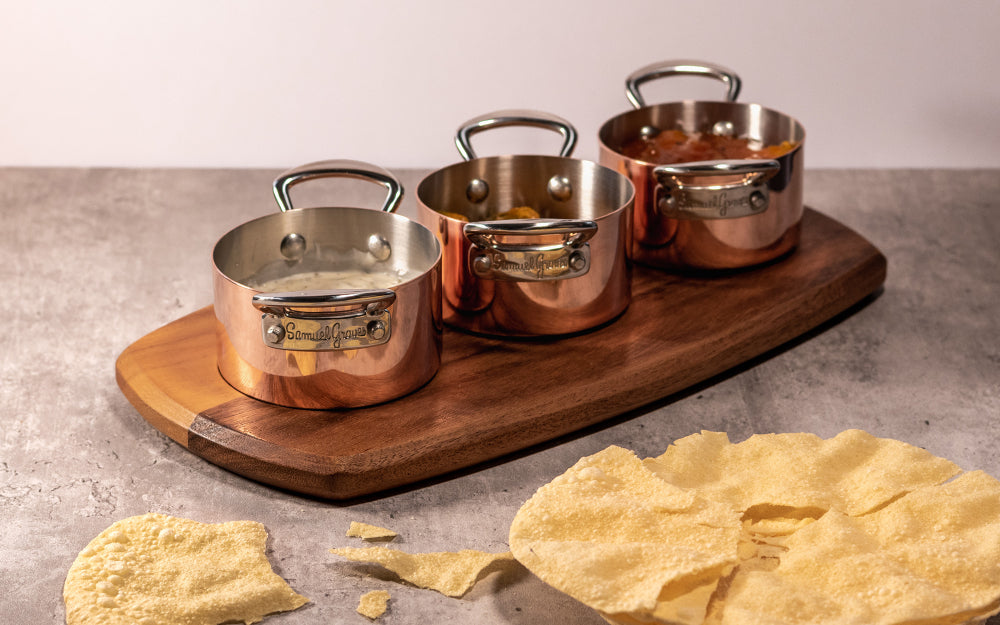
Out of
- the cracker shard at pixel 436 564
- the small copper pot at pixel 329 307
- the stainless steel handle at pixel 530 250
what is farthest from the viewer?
the stainless steel handle at pixel 530 250

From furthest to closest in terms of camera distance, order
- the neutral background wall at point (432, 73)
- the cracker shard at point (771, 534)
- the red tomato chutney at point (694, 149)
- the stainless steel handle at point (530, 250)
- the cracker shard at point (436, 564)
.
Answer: the neutral background wall at point (432, 73)
the red tomato chutney at point (694, 149)
the stainless steel handle at point (530, 250)
the cracker shard at point (436, 564)
the cracker shard at point (771, 534)

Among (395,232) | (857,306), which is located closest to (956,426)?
(857,306)

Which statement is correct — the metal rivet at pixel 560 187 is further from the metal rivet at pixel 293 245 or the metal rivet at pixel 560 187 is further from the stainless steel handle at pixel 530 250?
the metal rivet at pixel 293 245

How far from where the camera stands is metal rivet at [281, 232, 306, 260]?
1237mm

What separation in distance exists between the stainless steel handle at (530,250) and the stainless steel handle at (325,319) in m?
0.15

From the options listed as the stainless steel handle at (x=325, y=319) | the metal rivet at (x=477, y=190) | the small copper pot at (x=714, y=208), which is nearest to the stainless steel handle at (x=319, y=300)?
the stainless steel handle at (x=325, y=319)

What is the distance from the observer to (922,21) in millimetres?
1974

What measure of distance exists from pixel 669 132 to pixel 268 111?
872mm

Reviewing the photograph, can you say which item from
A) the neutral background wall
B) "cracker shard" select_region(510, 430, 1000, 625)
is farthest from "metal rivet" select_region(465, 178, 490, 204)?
the neutral background wall

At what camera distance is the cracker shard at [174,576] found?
0.89m

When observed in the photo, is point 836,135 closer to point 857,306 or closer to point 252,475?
point 857,306

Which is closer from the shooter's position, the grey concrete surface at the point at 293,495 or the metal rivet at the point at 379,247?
the grey concrete surface at the point at 293,495

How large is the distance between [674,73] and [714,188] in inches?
12.8

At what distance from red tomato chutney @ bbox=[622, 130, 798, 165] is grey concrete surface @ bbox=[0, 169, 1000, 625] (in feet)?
0.81
